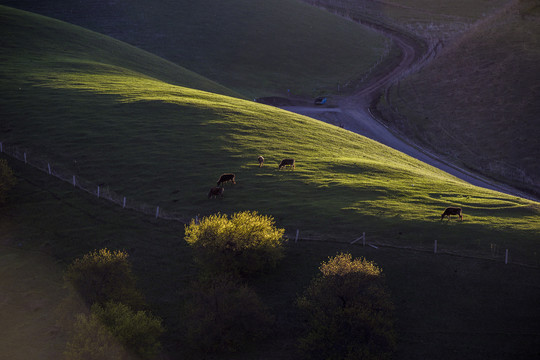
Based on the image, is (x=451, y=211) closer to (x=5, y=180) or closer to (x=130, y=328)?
(x=130, y=328)

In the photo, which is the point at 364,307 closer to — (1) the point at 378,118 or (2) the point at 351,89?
(1) the point at 378,118

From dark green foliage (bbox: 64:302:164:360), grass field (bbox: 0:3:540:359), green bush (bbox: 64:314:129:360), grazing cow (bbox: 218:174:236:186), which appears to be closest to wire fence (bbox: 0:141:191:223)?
grass field (bbox: 0:3:540:359)

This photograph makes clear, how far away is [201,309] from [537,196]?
53.4m

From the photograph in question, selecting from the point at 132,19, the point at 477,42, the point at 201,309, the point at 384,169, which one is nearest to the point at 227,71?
the point at 132,19

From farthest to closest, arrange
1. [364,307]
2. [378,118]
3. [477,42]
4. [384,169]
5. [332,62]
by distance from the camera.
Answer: [332,62]
[477,42]
[378,118]
[384,169]
[364,307]

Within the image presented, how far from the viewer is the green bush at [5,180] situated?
40.4 m

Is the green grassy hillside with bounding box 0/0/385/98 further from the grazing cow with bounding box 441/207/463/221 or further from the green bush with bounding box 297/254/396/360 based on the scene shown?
the green bush with bounding box 297/254/396/360

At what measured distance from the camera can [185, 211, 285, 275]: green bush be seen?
2925cm

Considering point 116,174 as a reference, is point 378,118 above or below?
above

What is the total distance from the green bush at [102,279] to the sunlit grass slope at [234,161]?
11.4 meters

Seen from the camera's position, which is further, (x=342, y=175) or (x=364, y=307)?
(x=342, y=175)

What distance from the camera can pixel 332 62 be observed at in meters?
132

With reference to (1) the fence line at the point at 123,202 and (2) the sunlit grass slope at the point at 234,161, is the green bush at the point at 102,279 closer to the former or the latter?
(1) the fence line at the point at 123,202

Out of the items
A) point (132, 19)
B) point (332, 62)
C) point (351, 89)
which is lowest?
point (351, 89)
